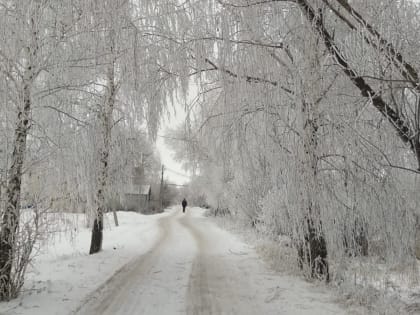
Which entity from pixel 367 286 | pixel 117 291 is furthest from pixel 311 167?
pixel 117 291

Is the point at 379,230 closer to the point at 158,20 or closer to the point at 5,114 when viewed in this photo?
the point at 158,20

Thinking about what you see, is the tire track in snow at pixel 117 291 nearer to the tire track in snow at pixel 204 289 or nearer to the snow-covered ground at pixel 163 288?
the snow-covered ground at pixel 163 288

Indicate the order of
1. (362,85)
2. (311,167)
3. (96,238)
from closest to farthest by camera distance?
(362,85) → (311,167) → (96,238)

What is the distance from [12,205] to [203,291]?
3504 millimetres

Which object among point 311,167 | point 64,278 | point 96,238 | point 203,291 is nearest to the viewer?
point 311,167

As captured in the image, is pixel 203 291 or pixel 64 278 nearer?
pixel 203 291

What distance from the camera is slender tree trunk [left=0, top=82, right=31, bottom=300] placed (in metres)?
5.90

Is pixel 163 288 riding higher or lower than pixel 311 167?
lower

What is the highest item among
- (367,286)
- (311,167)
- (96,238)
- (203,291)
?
(311,167)

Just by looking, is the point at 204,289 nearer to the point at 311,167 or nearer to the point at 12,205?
the point at 311,167

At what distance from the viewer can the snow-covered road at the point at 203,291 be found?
5.90m

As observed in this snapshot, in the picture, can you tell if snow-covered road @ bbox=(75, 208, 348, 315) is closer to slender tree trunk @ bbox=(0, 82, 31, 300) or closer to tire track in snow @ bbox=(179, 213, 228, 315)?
tire track in snow @ bbox=(179, 213, 228, 315)

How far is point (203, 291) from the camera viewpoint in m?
7.03

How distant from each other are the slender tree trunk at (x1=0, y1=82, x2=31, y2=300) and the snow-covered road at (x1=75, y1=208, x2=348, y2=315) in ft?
4.19
